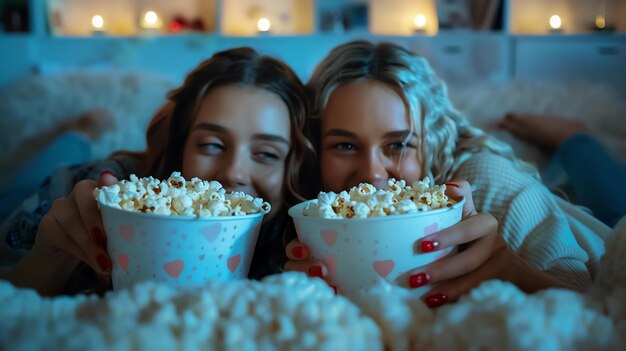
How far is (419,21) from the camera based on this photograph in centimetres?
125

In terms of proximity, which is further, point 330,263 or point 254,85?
point 254,85

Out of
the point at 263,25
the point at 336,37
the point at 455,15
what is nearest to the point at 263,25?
the point at 263,25

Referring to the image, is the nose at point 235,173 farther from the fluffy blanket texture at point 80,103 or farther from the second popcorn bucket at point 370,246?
the fluffy blanket texture at point 80,103

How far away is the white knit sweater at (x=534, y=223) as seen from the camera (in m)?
0.61

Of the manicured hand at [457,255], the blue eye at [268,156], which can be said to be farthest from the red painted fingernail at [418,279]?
the blue eye at [268,156]

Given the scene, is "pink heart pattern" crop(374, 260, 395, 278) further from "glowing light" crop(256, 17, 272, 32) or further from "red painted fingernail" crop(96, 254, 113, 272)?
"glowing light" crop(256, 17, 272, 32)

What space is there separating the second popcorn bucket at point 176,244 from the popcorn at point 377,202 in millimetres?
59

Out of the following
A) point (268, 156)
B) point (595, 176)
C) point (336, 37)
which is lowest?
point (595, 176)

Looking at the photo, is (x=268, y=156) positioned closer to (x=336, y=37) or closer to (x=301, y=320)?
(x=301, y=320)

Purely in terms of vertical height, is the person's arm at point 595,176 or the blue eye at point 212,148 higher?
the blue eye at point 212,148

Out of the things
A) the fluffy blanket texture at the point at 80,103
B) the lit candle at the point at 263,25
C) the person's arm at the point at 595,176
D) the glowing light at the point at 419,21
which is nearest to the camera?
the person's arm at the point at 595,176

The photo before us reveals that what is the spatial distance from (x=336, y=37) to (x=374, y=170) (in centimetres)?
54

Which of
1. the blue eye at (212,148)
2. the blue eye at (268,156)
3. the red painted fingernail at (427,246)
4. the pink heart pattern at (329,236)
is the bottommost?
the red painted fingernail at (427,246)

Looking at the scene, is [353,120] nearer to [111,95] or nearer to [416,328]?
[416,328]
